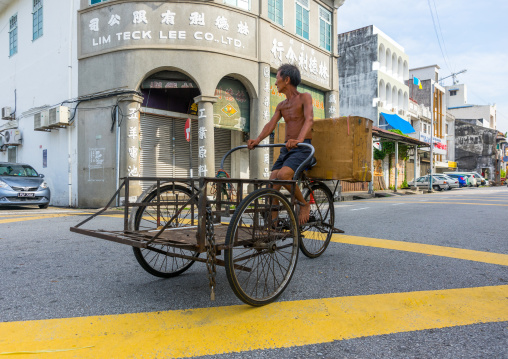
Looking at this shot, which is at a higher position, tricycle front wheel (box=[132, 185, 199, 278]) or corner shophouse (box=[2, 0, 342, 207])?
corner shophouse (box=[2, 0, 342, 207])

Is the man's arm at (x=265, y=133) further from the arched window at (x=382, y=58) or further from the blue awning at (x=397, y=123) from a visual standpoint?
the arched window at (x=382, y=58)

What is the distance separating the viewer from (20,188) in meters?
10.6

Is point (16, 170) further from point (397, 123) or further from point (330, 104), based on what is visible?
point (397, 123)

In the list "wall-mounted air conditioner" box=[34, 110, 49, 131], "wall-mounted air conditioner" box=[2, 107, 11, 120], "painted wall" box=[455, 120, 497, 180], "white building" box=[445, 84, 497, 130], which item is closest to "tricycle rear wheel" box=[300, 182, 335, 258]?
"wall-mounted air conditioner" box=[34, 110, 49, 131]

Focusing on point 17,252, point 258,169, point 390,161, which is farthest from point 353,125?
point 390,161

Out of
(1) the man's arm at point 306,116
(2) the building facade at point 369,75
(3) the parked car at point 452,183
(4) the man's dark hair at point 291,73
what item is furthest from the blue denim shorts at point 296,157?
(3) the parked car at point 452,183

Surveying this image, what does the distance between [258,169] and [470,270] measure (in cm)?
968

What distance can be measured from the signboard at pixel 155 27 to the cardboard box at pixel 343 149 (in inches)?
341

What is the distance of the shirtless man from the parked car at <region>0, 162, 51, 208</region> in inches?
375

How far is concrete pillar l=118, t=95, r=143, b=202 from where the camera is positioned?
1120cm

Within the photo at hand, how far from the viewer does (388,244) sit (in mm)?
5078

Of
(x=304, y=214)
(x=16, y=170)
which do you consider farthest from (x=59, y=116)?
(x=304, y=214)

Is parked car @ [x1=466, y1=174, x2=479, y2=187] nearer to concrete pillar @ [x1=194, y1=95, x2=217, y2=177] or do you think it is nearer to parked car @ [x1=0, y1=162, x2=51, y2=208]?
concrete pillar @ [x1=194, y1=95, x2=217, y2=177]

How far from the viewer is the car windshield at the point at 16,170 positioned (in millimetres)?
11352
